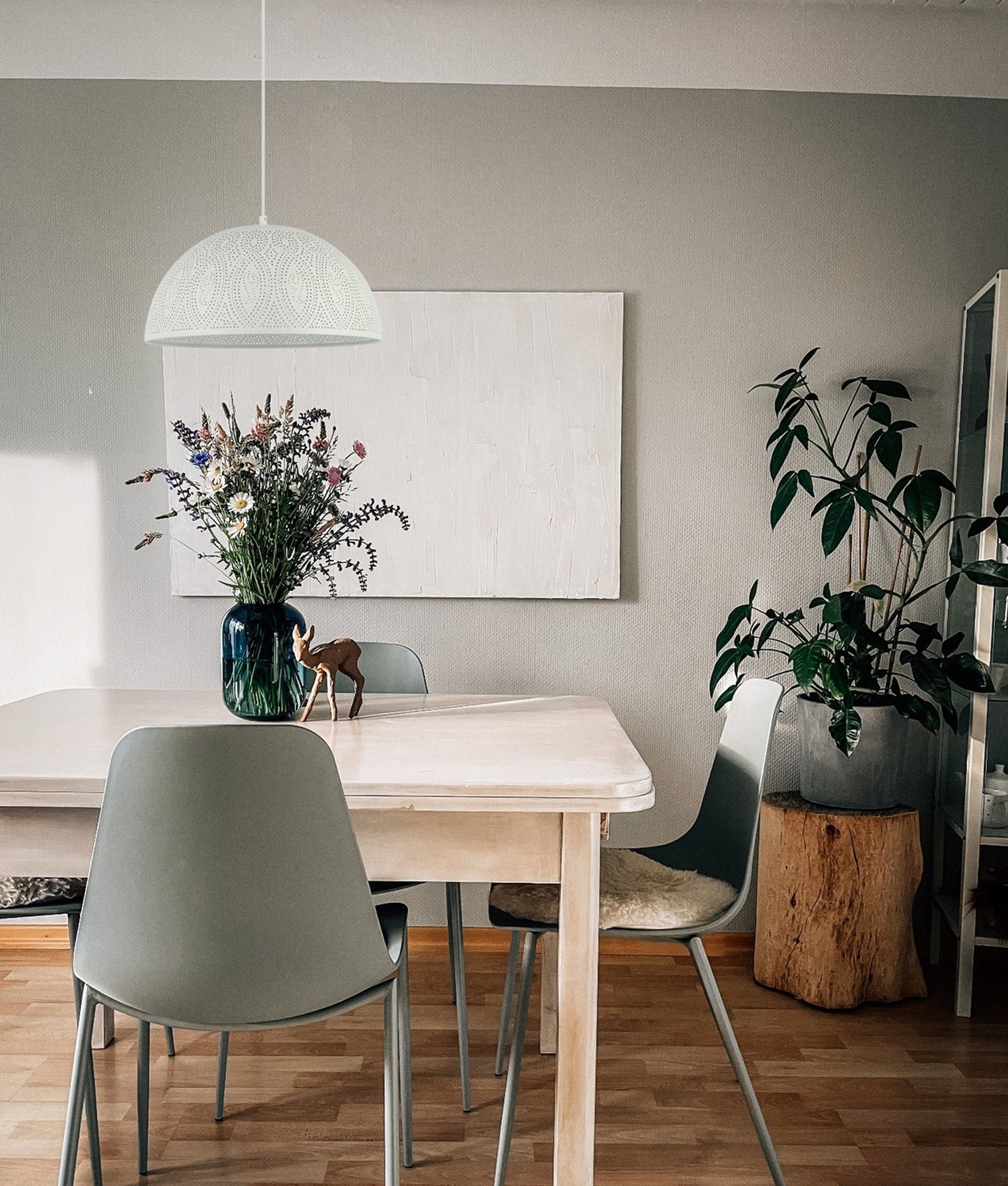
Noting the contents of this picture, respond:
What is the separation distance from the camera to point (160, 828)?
1486mm

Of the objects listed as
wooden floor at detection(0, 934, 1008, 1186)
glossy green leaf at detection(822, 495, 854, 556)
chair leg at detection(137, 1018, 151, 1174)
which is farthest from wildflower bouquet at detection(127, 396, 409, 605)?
glossy green leaf at detection(822, 495, 854, 556)

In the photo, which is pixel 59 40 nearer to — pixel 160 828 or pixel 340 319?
pixel 340 319

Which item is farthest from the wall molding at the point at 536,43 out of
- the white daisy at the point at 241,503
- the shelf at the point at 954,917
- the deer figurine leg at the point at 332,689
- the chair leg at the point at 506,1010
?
the chair leg at the point at 506,1010

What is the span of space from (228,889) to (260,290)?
1.06 metres

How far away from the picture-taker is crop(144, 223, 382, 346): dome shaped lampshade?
1.98m

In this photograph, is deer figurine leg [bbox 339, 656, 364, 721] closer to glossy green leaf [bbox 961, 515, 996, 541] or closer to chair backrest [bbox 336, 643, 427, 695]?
chair backrest [bbox 336, 643, 427, 695]

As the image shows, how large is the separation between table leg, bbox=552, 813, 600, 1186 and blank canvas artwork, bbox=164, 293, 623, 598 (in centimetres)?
153

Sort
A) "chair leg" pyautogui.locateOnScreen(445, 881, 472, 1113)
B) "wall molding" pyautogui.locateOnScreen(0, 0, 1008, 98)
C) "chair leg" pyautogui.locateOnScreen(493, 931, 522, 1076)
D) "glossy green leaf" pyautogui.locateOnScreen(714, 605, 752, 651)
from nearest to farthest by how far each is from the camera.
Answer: "chair leg" pyautogui.locateOnScreen(445, 881, 472, 1113) < "chair leg" pyautogui.locateOnScreen(493, 931, 522, 1076) < "glossy green leaf" pyautogui.locateOnScreen(714, 605, 752, 651) < "wall molding" pyautogui.locateOnScreen(0, 0, 1008, 98)

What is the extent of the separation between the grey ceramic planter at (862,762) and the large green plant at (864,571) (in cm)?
5

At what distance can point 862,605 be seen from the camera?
2.79m

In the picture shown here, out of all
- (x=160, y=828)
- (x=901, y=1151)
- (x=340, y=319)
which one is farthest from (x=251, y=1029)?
(x=901, y=1151)

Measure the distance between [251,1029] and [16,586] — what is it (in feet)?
6.95

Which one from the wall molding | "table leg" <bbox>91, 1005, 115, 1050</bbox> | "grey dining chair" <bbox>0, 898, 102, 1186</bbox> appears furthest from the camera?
the wall molding

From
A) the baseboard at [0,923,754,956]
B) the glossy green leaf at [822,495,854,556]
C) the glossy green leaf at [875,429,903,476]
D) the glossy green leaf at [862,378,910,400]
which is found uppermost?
the glossy green leaf at [862,378,910,400]
